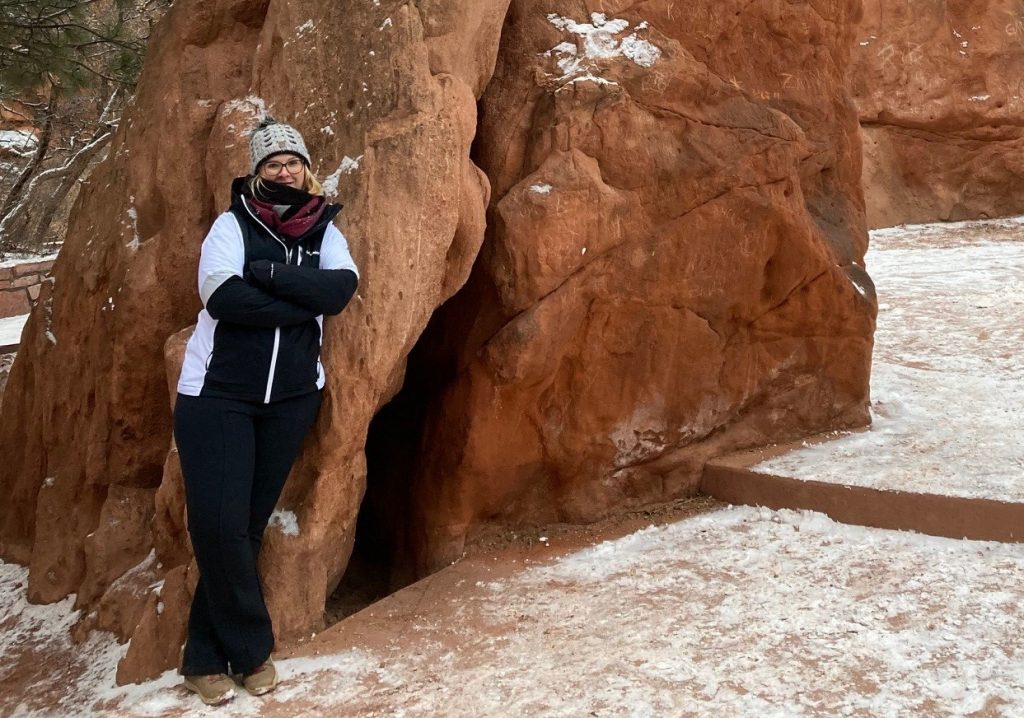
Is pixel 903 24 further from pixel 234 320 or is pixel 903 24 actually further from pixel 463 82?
pixel 234 320

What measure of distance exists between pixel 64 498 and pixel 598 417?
2.42 metres

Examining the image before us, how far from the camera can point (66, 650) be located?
4324mm

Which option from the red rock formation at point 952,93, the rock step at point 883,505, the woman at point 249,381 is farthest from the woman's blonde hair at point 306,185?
the red rock formation at point 952,93

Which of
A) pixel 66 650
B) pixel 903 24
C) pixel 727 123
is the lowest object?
pixel 66 650

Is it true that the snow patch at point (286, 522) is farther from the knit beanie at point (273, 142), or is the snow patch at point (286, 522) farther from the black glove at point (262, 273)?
the knit beanie at point (273, 142)

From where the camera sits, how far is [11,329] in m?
10.1

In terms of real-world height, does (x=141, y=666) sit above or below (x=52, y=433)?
below

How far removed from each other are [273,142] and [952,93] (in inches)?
406

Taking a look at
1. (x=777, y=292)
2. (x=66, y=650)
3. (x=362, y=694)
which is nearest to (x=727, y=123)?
(x=777, y=292)

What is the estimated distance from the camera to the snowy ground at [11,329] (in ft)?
31.2

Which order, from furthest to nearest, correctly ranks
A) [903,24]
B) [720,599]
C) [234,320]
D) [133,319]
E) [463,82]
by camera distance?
[903,24] → [133,319] → [463,82] → [720,599] → [234,320]

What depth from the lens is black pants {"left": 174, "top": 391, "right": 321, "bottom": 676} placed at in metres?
3.10

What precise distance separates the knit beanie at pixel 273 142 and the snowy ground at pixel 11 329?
6.68 meters

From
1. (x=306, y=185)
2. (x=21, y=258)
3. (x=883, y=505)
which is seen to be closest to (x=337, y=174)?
(x=306, y=185)
